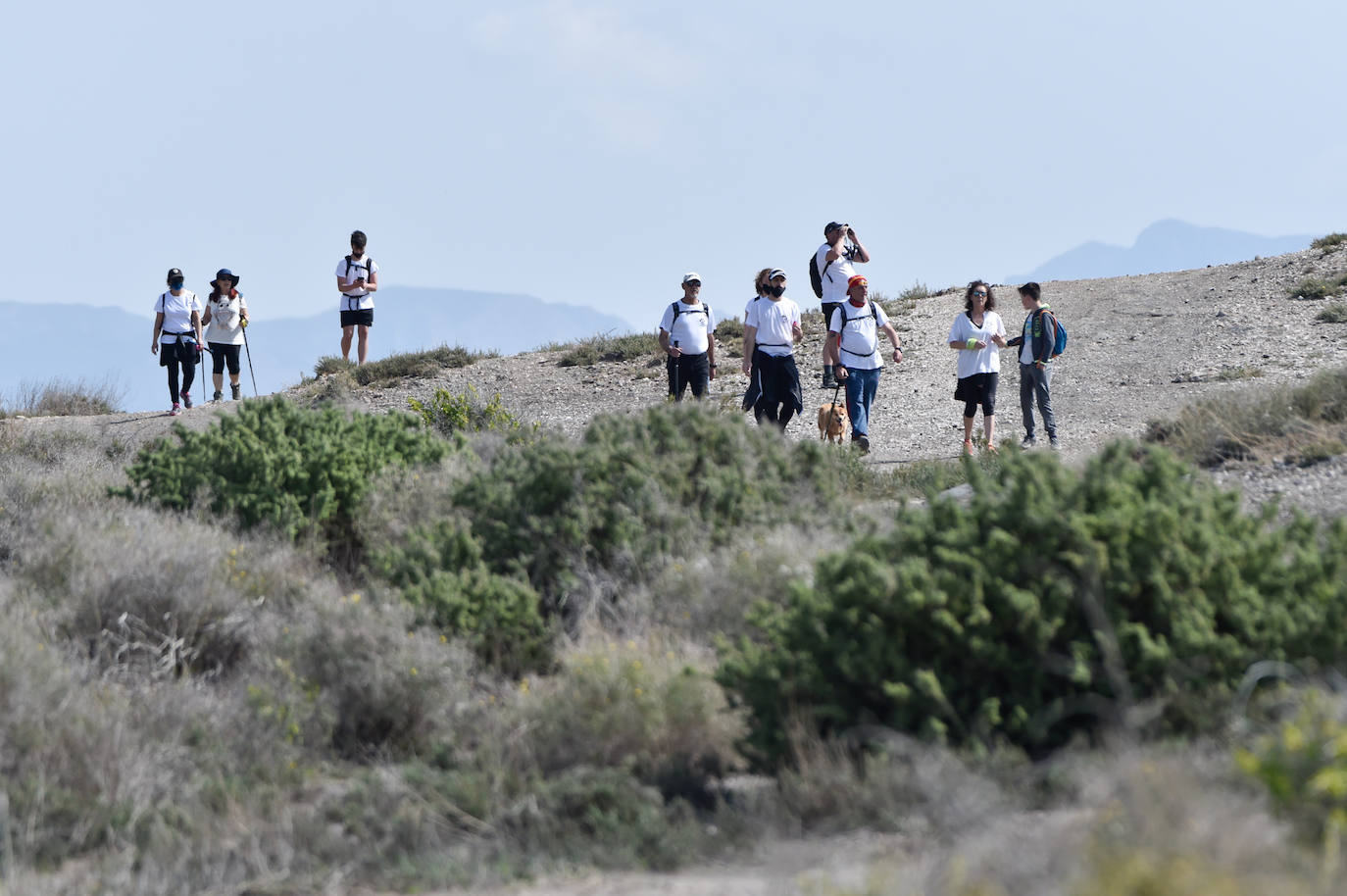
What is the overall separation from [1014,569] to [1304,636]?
3.46ft

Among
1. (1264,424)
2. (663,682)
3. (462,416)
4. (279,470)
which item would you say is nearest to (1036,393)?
(1264,424)

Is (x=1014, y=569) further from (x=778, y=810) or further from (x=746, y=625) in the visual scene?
(x=746, y=625)

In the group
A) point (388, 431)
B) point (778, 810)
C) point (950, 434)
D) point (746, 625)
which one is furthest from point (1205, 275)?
point (778, 810)

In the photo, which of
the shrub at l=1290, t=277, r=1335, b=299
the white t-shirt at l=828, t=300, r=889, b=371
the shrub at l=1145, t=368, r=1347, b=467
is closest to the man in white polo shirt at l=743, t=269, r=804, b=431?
the white t-shirt at l=828, t=300, r=889, b=371

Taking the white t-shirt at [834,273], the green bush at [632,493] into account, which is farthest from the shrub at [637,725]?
the white t-shirt at [834,273]

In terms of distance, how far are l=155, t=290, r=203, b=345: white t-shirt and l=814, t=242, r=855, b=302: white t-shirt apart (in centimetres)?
749

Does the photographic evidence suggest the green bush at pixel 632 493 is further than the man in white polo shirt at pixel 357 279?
No

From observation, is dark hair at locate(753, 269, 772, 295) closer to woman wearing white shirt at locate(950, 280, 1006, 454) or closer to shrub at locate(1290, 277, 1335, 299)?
woman wearing white shirt at locate(950, 280, 1006, 454)

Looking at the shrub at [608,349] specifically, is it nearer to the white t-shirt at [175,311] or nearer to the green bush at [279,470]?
the white t-shirt at [175,311]

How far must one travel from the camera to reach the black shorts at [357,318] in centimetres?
1573

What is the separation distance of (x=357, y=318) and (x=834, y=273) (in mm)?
6444

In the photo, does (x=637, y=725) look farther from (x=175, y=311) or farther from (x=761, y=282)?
(x=175, y=311)

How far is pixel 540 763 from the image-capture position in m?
5.31

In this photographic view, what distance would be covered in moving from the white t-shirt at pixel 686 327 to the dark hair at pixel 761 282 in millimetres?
798
